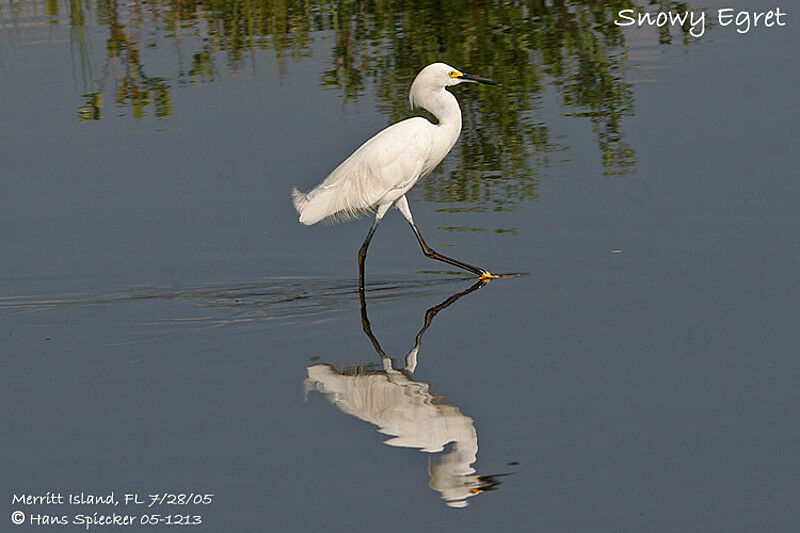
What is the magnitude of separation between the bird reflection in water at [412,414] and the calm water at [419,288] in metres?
0.02

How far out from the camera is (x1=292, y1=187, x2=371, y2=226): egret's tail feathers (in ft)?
23.0

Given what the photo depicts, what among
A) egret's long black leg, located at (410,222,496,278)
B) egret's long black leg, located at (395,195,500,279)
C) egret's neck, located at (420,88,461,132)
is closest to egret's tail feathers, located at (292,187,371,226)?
egret's long black leg, located at (395,195,500,279)

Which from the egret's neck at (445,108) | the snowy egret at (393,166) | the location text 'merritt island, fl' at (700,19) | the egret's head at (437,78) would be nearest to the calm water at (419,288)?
the location text 'merritt island, fl' at (700,19)

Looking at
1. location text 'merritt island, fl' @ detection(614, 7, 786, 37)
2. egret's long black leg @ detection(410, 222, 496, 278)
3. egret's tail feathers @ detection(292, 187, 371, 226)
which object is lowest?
egret's long black leg @ detection(410, 222, 496, 278)

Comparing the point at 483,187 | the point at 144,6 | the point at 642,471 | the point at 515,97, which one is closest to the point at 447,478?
the point at 642,471

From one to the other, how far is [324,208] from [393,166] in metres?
0.46

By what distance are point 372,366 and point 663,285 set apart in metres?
1.58

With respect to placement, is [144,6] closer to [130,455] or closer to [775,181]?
[775,181]

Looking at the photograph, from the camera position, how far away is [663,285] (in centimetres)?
616

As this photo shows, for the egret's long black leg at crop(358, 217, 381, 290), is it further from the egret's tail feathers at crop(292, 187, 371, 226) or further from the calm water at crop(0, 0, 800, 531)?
the egret's tail feathers at crop(292, 187, 371, 226)

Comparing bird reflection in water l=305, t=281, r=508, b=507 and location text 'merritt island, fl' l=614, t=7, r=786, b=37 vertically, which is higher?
location text 'merritt island, fl' l=614, t=7, r=786, b=37

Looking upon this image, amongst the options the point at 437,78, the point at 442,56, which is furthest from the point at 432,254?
the point at 442,56

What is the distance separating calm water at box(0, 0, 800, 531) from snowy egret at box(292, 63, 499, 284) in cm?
32

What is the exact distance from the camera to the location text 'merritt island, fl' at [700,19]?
1116 centimetres
